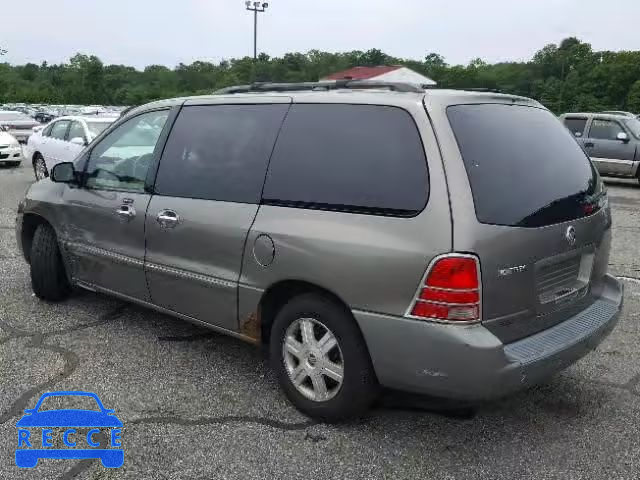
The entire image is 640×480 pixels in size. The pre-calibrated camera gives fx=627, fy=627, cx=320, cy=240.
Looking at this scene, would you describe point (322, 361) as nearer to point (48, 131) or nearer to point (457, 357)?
point (457, 357)

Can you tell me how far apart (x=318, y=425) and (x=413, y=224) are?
1.19 meters

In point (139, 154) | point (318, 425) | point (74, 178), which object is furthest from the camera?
point (74, 178)

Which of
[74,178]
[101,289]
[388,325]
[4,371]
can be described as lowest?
[4,371]

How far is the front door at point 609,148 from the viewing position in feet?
46.4

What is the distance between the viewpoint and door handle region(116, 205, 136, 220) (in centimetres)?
403

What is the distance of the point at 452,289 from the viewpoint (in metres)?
2.66

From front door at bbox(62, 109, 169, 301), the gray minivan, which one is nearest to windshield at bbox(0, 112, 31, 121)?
the gray minivan

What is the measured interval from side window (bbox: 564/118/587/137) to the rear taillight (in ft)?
44.4

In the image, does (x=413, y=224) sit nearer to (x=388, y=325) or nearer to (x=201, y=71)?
(x=388, y=325)

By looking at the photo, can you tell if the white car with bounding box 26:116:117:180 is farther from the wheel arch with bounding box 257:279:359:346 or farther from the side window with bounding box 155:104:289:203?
the wheel arch with bounding box 257:279:359:346

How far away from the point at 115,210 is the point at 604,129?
43.6 feet

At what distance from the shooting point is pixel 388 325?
2.80 m

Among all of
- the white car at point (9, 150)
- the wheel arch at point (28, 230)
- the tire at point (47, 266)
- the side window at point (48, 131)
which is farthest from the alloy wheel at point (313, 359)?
the white car at point (9, 150)

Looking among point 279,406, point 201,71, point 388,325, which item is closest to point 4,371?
point 279,406
